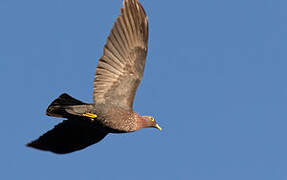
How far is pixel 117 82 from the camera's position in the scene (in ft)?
36.3

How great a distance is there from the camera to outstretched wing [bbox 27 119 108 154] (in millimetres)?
11836

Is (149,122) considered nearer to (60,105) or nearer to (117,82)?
(117,82)

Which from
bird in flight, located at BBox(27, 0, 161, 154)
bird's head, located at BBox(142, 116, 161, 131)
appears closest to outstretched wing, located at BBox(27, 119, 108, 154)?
bird in flight, located at BBox(27, 0, 161, 154)

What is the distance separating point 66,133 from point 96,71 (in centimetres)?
191

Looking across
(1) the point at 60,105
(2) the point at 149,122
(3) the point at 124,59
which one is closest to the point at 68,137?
(1) the point at 60,105

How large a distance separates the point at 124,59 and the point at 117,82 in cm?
47

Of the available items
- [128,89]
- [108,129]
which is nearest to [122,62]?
[128,89]

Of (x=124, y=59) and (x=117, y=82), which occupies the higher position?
(x=124, y=59)

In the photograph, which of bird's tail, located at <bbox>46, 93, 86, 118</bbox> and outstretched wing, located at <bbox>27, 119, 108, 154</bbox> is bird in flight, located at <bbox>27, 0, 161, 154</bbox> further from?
outstretched wing, located at <bbox>27, 119, 108, 154</bbox>

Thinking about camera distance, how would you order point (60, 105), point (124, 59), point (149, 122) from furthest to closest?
1. point (149, 122)
2. point (124, 59)
3. point (60, 105)

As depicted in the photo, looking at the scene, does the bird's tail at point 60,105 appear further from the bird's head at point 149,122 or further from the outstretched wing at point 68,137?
the bird's head at point 149,122

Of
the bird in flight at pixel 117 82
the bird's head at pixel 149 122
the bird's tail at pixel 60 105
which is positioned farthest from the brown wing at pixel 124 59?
the bird's head at pixel 149 122

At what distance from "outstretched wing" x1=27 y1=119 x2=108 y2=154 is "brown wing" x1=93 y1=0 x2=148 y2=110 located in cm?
96

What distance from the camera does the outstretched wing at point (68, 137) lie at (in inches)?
466
